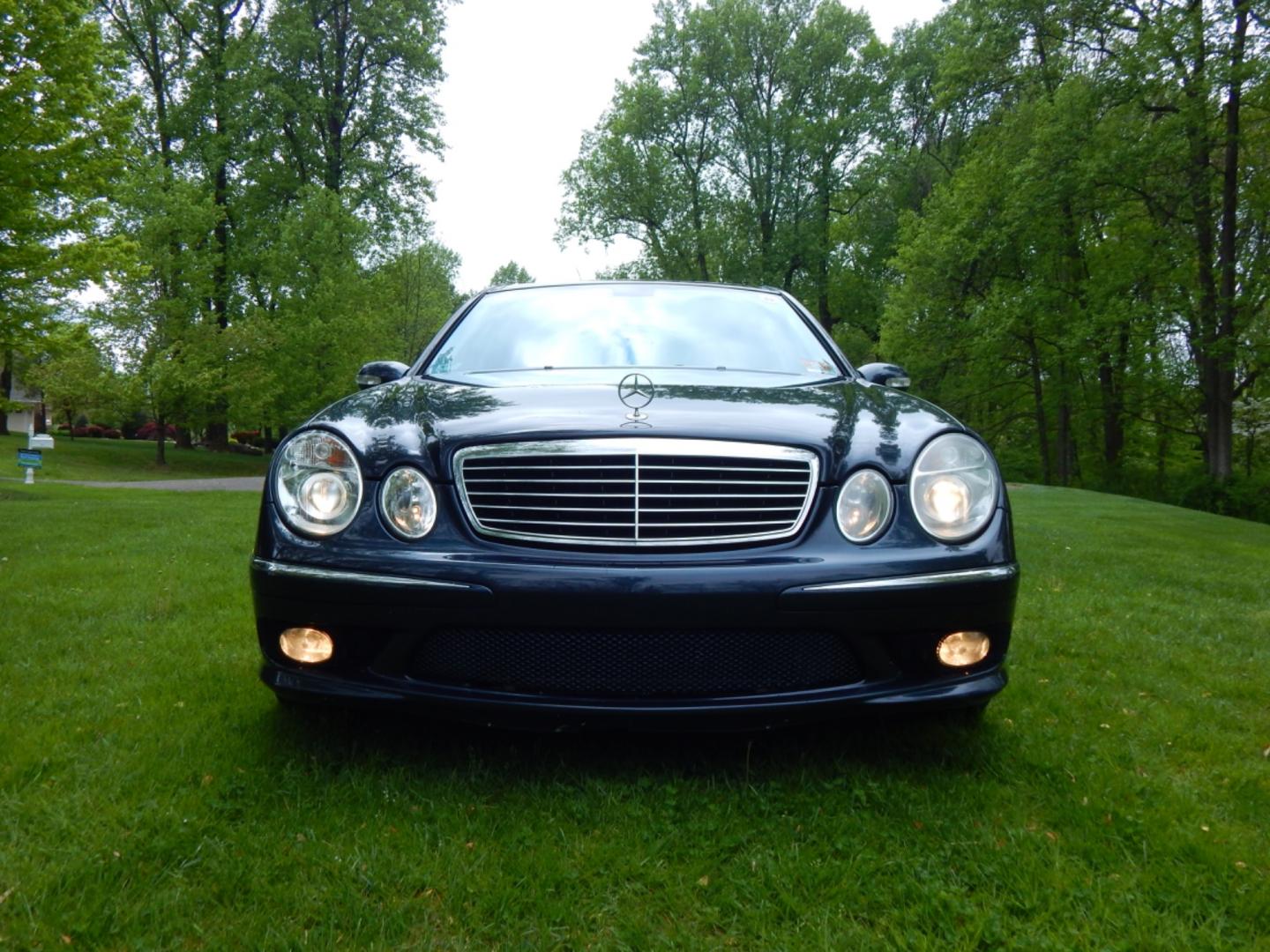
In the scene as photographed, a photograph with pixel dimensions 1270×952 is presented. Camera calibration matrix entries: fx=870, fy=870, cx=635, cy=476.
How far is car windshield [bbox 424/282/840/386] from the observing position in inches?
127

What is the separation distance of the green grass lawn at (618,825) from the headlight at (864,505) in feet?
2.24

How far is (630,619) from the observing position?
2074 millimetres

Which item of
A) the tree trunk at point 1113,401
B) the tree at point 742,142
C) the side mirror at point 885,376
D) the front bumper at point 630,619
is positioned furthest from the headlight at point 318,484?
the tree at point 742,142

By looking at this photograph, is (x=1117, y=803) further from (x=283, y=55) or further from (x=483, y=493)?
(x=283, y=55)

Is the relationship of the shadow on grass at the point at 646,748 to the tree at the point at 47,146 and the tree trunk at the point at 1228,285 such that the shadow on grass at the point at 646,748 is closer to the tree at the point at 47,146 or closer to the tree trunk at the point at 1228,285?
the tree at the point at 47,146

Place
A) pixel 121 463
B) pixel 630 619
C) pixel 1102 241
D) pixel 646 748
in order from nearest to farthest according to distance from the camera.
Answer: pixel 630 619
pixel 646 748
pixel 1102 241
pixel 121 463

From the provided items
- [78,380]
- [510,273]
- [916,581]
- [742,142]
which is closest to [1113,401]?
[742,142]

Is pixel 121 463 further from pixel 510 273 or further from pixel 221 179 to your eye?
pixel 510 273

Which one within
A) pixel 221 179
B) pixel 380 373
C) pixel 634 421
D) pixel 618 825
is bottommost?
pixel 618 825

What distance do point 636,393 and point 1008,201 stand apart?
20861mm

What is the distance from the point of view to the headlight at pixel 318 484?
2279 mm

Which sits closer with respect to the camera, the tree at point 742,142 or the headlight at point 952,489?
the headlight at point 952,489

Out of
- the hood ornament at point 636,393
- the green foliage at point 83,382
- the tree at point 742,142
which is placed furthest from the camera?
the tree at point 742,142

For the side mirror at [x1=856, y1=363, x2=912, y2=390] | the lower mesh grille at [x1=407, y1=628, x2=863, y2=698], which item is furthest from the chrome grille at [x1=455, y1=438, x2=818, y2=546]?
the side mirror at [x1=856, y1=363, x2=912, y2=390]
